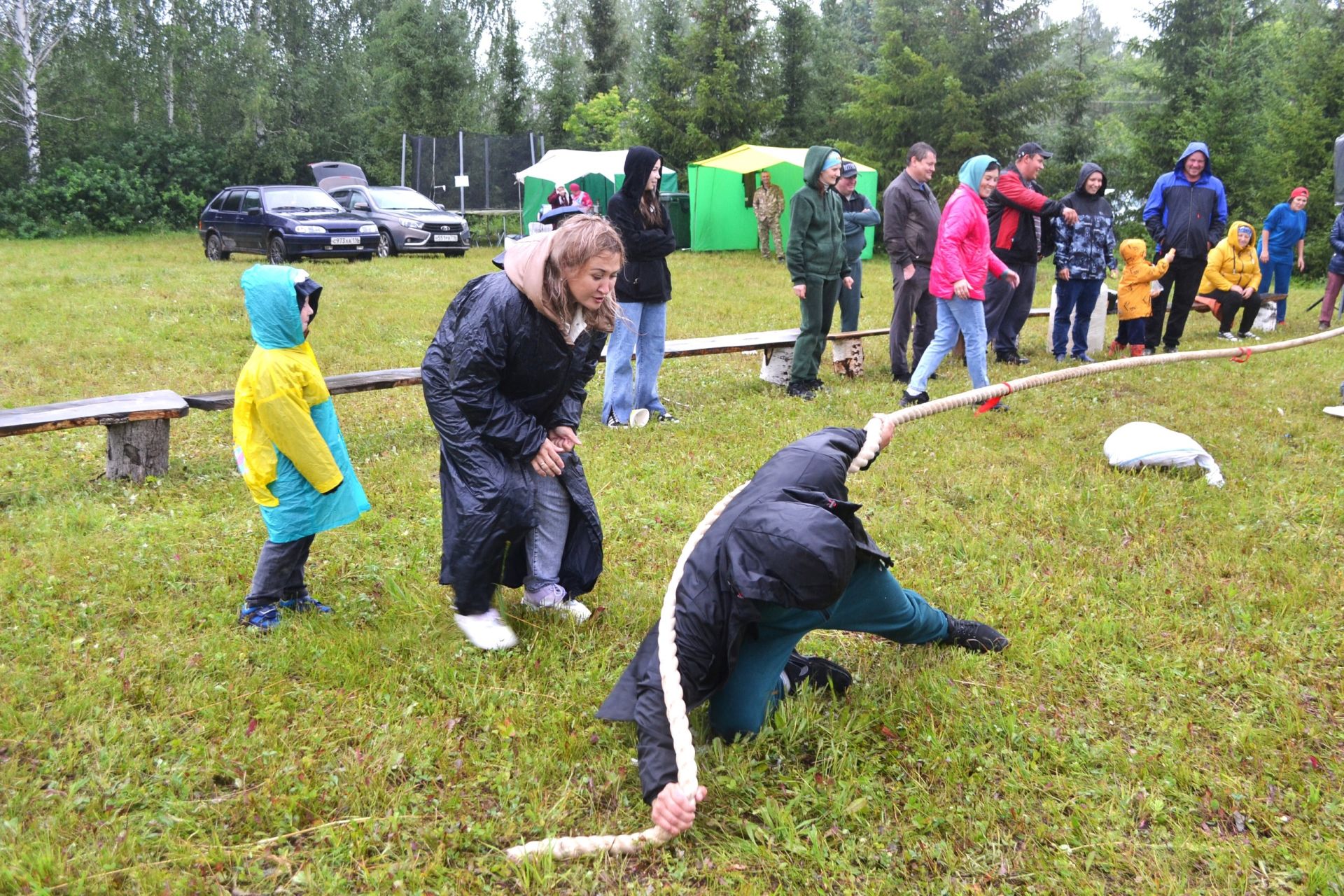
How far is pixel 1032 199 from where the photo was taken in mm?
8914

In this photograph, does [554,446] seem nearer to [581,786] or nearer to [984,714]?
[581,786]

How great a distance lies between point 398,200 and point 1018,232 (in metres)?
15.4

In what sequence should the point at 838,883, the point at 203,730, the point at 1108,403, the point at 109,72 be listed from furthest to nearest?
the point at 109,72 → the point at 1108,403 → the point at 203,730 → the point at 838,883

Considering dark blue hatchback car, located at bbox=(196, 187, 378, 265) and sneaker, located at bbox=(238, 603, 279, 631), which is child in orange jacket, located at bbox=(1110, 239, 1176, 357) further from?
dark blue hatchback car, located at bbox=(196, 187, 378, 265)

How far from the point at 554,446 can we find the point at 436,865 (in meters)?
1.55

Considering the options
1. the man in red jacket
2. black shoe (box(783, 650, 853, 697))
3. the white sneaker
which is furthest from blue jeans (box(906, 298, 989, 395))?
the white sneaker

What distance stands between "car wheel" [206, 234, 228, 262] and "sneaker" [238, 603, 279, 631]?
1712 cm

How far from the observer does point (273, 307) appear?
3.99m

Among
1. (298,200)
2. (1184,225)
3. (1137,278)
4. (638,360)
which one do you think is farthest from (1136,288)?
(298,200)

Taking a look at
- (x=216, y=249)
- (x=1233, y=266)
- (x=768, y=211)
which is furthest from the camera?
(x=768, y=211)

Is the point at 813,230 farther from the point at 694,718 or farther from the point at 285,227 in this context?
the point at 285,227

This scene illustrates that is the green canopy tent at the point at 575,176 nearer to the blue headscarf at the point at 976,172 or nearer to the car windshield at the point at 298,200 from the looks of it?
the car windshield at the point at 298,200

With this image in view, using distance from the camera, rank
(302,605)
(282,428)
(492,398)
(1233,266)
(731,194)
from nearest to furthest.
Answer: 1. (492,398)
2. (282,428)
3. (302,605)
4. (1233,266)
5. (731,194)

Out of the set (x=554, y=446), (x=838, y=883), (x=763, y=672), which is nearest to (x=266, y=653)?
(x=554, y=446)
